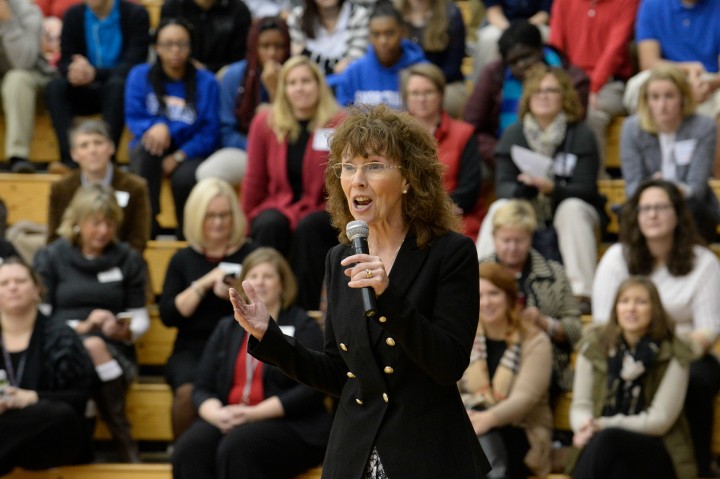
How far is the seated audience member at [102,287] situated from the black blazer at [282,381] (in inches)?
17.5

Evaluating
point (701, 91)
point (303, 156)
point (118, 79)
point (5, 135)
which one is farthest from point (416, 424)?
point (5, 135)

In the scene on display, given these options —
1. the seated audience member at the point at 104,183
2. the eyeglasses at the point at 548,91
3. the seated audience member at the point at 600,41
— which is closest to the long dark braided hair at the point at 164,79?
the seated audience member at the point at 104,183

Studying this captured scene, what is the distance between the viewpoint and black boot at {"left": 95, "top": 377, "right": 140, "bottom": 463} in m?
5.46

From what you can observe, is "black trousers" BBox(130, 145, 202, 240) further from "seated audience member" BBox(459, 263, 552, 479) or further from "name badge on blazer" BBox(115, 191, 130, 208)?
"seated audience member" BBox(459, 263, 552, 479)

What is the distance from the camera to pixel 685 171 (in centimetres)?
622

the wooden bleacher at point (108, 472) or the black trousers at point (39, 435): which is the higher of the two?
the black trousers at point (39, 435)

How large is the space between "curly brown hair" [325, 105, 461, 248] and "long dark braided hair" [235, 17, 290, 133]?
453 centimetres

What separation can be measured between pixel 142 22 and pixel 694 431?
4.29 m

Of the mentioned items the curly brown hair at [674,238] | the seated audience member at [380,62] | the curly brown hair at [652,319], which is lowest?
the curly brown hair at [652,319]

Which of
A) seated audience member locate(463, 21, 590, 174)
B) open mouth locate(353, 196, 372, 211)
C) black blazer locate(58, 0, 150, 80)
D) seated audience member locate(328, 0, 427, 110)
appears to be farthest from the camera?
black blazer locate(58, 0, 150, 80)

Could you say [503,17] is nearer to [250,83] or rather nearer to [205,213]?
[250,83]

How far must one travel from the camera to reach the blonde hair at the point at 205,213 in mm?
5879

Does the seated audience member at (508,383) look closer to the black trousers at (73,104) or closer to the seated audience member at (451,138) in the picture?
the seated audience member at (451,138)

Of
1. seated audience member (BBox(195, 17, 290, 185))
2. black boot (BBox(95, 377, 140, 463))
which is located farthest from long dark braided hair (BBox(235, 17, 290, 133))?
black boot (BBox(95, 377, 140, 463))
